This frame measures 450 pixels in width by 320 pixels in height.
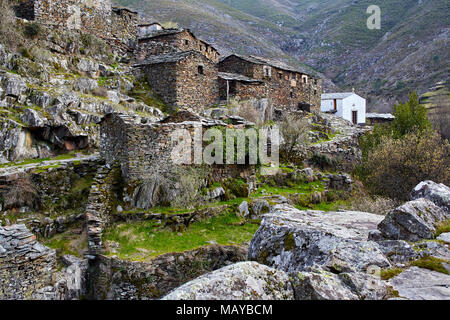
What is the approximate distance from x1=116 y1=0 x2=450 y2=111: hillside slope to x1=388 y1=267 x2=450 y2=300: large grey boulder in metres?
62.5

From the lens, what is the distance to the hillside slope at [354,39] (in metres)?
65.3

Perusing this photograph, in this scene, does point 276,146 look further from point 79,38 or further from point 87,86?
point 79,38

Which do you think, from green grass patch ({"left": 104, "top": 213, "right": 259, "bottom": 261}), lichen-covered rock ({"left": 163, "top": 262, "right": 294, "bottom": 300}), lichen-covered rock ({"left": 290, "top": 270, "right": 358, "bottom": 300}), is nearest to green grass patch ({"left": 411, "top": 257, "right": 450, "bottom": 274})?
lichen-covered rock ({"left": 290, "top": 270, "right": 358, "bottom": 300})

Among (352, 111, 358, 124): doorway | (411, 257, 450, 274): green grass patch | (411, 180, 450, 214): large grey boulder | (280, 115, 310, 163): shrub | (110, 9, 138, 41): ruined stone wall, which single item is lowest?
(411, 257, 450, 274): green grass patch

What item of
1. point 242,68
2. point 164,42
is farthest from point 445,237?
point 242,68

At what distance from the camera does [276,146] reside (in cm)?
1980

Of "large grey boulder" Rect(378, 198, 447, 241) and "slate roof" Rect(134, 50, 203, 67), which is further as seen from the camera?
"slate roof" Rect(134, 50, 203, 67)

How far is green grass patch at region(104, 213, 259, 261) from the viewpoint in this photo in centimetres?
963

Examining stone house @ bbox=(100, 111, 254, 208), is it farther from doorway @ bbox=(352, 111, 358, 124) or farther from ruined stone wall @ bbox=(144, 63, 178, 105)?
doorway @ bbox=(352, 111, 358, 124)

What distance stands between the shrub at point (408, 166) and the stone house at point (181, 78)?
12.5 meters

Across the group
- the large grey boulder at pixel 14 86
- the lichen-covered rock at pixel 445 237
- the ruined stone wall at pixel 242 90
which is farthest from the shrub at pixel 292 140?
the lichen-covered rock at pixel 445 237

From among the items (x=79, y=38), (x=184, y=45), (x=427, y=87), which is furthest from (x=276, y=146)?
(x=427, y=87)

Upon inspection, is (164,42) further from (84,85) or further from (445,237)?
(445,237)

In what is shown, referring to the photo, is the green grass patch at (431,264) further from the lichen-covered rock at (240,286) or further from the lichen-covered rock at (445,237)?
the lichen-covered rock at (240,286)
